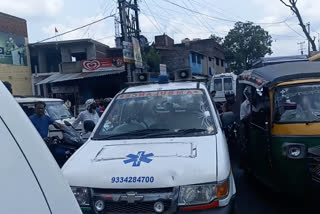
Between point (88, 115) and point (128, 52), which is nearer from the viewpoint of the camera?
point (88, 115)

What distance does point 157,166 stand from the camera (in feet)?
10.7

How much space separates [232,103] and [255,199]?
4.94 m

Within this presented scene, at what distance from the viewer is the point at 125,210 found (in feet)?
10.5

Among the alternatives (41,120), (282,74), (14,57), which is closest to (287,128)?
(282,74)

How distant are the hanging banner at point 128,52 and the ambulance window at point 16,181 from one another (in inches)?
570

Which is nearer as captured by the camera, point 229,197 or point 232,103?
point 229,197

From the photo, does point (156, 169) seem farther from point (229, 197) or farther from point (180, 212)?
point (229, 197)

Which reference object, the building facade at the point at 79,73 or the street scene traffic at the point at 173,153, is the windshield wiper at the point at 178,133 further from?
the building facade at the point at 79,73

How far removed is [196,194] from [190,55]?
30.2 meters

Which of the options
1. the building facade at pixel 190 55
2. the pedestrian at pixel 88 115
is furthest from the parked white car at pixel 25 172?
the building facade at pixel 190 55

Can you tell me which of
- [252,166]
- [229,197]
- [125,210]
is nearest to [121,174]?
[125,210]

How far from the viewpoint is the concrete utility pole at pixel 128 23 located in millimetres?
15781

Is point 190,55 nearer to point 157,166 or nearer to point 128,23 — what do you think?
point 128,23

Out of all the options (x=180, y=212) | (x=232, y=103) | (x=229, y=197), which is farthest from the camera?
(x=232, y=103)
